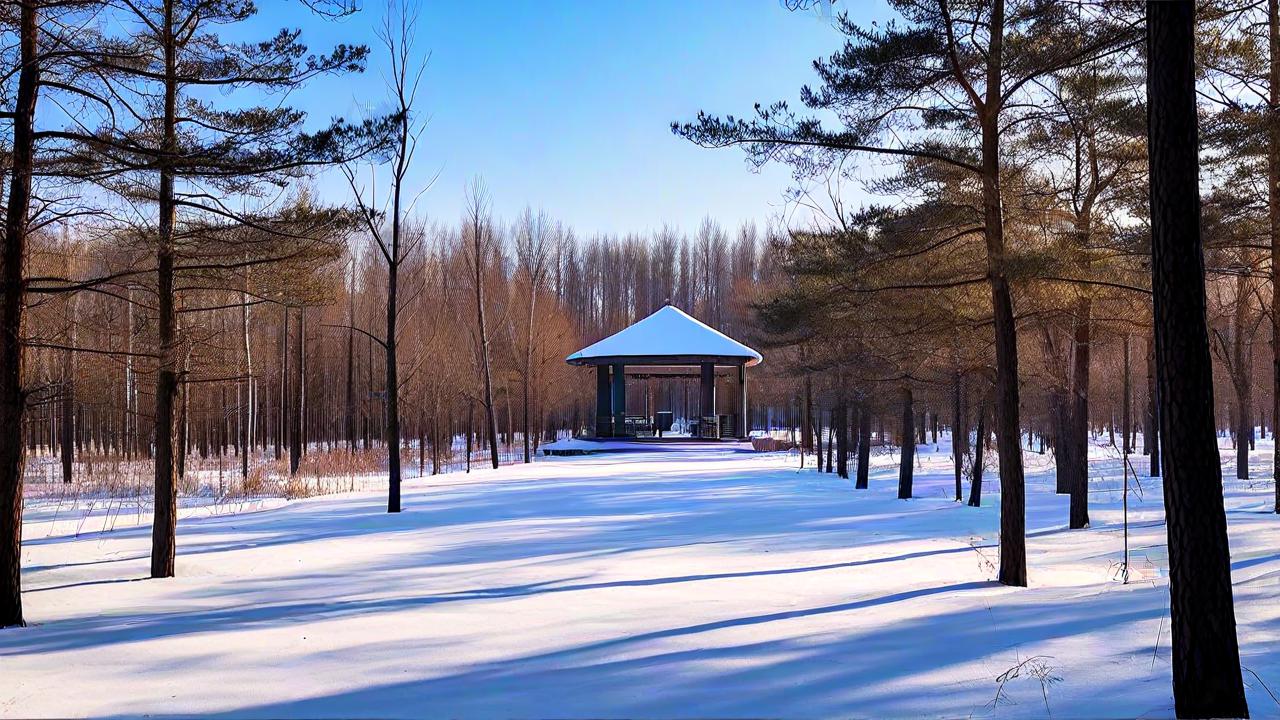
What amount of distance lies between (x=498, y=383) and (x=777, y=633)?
31.1 metres

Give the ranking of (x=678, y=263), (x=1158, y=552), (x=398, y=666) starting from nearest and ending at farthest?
1. (x=398, y=666)
2. (x=1158, y=552)
3. (x=678, y=263)

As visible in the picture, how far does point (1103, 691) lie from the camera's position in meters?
4.51

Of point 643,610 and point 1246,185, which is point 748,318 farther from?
point 643,610

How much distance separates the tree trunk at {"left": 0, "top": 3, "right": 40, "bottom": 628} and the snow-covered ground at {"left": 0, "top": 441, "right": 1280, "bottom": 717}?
556mm

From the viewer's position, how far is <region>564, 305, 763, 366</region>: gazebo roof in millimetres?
32406

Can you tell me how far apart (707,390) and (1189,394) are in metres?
30.4

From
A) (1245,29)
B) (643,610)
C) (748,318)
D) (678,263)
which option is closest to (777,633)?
(643,610)

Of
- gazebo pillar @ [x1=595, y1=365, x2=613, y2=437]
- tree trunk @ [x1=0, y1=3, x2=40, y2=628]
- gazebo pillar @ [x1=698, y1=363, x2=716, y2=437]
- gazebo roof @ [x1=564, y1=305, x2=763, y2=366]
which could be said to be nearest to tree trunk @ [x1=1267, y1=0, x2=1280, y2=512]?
tree trunk @ [x1=0, y1=3, x2=40, y2=628]

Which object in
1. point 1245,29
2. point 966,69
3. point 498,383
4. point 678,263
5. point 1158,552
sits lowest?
point 1158,552

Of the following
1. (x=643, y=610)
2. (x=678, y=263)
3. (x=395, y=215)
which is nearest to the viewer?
(x=643, y=610)

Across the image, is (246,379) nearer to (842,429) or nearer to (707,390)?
(842,429)

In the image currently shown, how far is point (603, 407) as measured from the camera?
35188 mm

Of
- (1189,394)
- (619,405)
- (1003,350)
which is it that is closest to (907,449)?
(1003,350)

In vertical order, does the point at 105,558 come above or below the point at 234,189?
below
